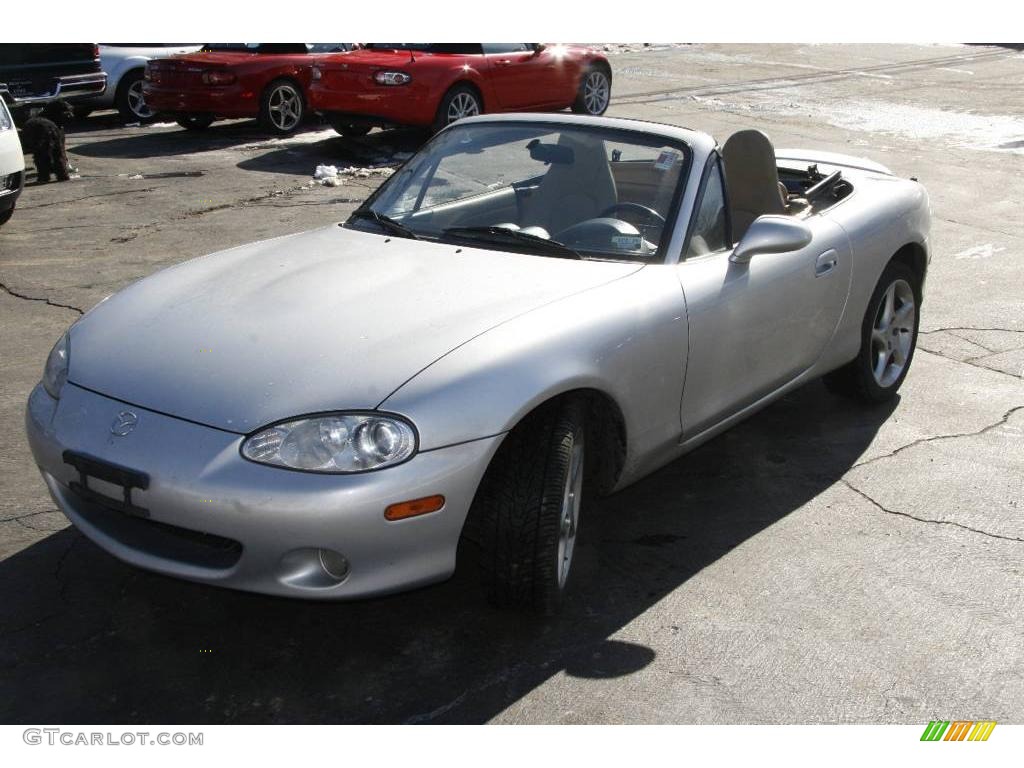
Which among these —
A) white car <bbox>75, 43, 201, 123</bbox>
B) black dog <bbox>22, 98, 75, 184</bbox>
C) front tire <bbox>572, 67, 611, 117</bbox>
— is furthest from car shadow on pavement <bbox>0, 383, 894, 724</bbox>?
white car <bbox>75, 43, 201, 123</bbox>

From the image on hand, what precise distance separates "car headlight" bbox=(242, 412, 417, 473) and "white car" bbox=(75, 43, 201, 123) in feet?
44.0

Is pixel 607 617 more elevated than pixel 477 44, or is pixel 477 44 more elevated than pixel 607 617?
pixel 477 44

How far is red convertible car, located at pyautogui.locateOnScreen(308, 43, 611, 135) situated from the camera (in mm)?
12992

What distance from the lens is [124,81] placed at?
52.0 feet

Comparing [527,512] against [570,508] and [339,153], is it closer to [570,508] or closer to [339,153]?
[570,508]

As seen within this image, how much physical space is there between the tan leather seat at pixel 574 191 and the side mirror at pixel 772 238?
20.8 inches

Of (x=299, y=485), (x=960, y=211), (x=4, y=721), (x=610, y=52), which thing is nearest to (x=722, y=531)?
(x=299, y=485)

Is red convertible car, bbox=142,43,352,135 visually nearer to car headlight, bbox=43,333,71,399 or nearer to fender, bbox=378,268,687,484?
car headlight, bbox=43,333,71,399

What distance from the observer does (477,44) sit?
541 inches

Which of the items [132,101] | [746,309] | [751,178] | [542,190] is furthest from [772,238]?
[132,101]

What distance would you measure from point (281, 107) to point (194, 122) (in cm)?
132

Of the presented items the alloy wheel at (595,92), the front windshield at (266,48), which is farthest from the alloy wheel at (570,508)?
the alloy wheel at (595,92)

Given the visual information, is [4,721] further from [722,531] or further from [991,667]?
[991,667]
